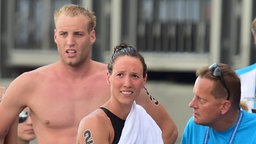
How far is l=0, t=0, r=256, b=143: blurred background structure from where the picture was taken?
10.2 metres

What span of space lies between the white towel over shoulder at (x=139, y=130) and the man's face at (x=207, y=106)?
0.25 meters

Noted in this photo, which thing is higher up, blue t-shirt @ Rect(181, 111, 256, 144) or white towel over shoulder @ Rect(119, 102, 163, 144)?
white towel over shoulder @ Rect(119, 102, 163, 144)

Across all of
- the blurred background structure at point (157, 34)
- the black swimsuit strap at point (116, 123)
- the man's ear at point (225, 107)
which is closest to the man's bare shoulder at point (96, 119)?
the black swimsuit strap at point (116, 123)

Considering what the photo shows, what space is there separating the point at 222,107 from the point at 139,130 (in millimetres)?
486

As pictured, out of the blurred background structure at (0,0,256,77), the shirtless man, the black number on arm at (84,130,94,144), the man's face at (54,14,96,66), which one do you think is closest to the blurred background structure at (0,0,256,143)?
the blurred background structure at (0,0,256,77)

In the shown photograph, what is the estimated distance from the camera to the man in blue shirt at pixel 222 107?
3.98m

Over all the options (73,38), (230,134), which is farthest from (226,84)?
(73,38)

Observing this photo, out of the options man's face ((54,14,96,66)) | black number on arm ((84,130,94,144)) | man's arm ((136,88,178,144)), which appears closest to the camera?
black number on arm ((84,130,94,144))

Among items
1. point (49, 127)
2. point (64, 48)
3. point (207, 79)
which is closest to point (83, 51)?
point (64, 48)

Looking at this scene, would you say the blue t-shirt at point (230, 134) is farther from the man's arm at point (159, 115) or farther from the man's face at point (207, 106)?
the man's arm at point (159, 115)

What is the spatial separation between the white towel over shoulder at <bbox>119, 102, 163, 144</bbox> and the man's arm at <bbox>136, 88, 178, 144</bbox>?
26.3 inches

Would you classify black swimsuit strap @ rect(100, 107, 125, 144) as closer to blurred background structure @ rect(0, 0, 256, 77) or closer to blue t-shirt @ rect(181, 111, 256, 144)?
blue t-shirt @ rect(181, 111, 256, 144)

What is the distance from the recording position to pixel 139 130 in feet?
12.4

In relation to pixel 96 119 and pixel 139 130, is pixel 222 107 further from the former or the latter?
pixel 96 119
